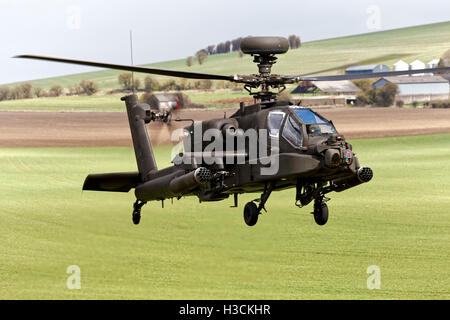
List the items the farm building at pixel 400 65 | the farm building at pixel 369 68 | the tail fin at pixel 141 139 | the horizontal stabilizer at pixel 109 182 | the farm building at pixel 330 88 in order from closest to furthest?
the horizontal stabilizer at pixel 109 182 < the tail fin at pixel 141 139 < the farm building at pixel 330 88 < the farm building at pixel 369 68 < the farm building at pixel 400 65

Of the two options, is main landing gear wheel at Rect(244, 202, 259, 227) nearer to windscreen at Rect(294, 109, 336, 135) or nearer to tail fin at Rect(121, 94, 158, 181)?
windscreen at Rect(294, 109, 336, 135)

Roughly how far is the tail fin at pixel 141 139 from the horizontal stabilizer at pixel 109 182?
21.9 inches

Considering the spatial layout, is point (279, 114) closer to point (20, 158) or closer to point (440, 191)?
point (440, 191)

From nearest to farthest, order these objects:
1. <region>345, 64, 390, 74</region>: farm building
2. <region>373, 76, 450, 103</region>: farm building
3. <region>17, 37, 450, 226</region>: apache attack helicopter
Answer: <region>17, 37, 450, 226</region>: apache attack helicopter < <region>373, 76, 450, 103</region>: farm building < <region>345, 64, 390, 74</region>: farm building

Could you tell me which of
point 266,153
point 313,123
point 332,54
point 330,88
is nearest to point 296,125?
point 313,123

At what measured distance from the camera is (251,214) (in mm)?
22719

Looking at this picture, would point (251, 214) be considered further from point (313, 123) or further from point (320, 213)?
point (313, 123)

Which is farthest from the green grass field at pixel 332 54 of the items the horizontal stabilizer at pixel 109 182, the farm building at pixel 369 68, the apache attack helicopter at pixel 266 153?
the apache attack helicopter at pixel 266 153

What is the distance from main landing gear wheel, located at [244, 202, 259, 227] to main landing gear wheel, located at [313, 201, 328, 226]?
1.76m

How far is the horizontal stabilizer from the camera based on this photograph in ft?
90.2

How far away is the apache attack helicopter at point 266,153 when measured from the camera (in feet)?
69.1

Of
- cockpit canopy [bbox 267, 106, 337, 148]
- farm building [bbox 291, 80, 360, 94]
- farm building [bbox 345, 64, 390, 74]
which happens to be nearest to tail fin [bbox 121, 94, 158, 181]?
A: cockpit canopy [bbox 267, 106, 337, 148]

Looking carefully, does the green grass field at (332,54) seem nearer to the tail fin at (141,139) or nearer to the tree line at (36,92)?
the tree line at (36,92)

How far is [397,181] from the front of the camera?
4694cm
